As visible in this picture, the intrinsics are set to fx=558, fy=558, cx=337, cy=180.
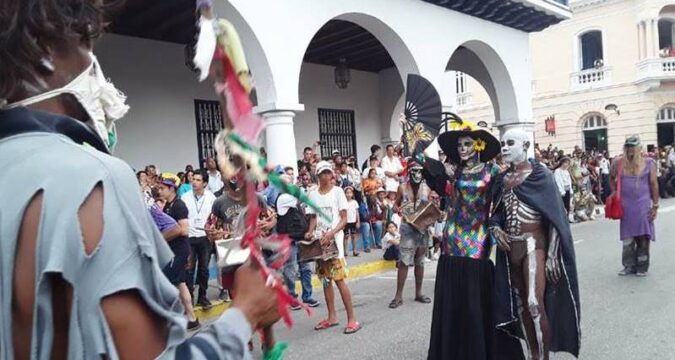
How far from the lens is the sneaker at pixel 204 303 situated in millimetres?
6742

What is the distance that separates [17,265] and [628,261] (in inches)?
307

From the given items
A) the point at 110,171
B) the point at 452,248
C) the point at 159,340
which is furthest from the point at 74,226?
the point at 452,248

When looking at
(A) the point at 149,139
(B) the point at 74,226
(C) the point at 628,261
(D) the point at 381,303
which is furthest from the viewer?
(A) the point at 149,139

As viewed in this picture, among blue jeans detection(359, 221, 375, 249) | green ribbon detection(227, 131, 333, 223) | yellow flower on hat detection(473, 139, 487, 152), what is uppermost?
yellow flower on hat detection(473, 139, 487, 152)

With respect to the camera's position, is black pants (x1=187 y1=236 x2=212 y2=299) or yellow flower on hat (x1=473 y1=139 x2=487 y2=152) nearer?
yellow flower on hat (x1=473 y1=139 x2=487 y2=152)

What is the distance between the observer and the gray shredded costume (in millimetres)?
993

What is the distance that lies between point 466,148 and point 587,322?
2393 mm

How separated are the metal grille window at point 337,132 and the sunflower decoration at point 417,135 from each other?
365 inches

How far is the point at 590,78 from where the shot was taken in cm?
2648

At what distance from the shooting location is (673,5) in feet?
83.1

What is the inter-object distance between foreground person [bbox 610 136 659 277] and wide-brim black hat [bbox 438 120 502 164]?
12.7 feet

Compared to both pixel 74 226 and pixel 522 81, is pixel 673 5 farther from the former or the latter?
pixel 74 226

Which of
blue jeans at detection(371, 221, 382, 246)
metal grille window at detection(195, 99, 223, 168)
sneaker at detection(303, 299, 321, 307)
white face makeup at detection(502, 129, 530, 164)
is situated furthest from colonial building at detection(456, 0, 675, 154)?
white face makeup at detection(502, 129, 530, 164)

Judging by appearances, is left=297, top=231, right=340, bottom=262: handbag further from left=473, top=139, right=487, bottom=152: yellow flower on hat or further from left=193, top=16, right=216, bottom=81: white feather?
left=193, top=16, right=216, bottom=81: white feather
